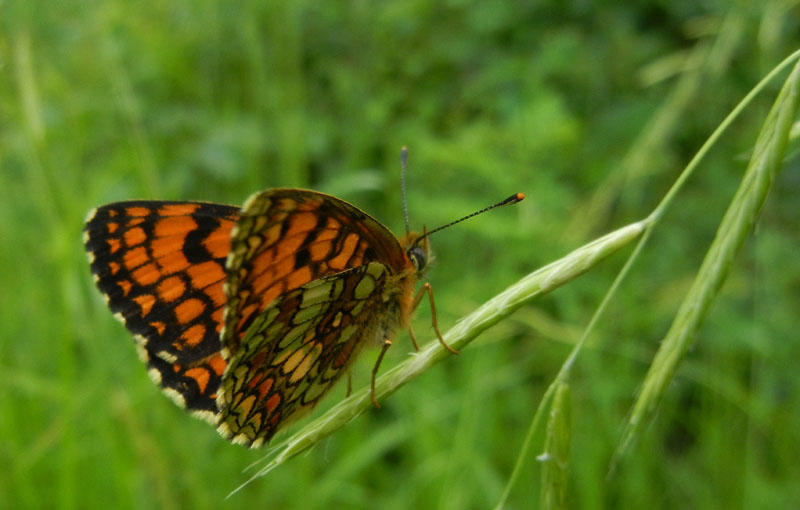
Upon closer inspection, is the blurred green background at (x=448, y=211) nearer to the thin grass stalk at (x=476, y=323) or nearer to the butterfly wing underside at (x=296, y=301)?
the butterfly wing underside at (x=296, y=301)

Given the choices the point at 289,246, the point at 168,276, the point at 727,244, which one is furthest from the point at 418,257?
the point at 727,244

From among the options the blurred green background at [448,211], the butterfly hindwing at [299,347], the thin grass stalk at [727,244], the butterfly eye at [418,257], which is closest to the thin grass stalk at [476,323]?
the thin grass stalk at [727,244]

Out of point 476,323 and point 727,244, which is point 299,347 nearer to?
point 476,323

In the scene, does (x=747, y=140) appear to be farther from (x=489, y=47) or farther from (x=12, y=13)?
(x=12, y=13)

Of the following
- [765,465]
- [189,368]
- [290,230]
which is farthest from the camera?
[765,465]

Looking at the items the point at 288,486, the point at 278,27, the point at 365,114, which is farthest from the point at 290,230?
the point at 365,114

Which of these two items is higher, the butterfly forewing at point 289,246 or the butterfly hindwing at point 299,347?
the butterfly forewing at point 289,246
